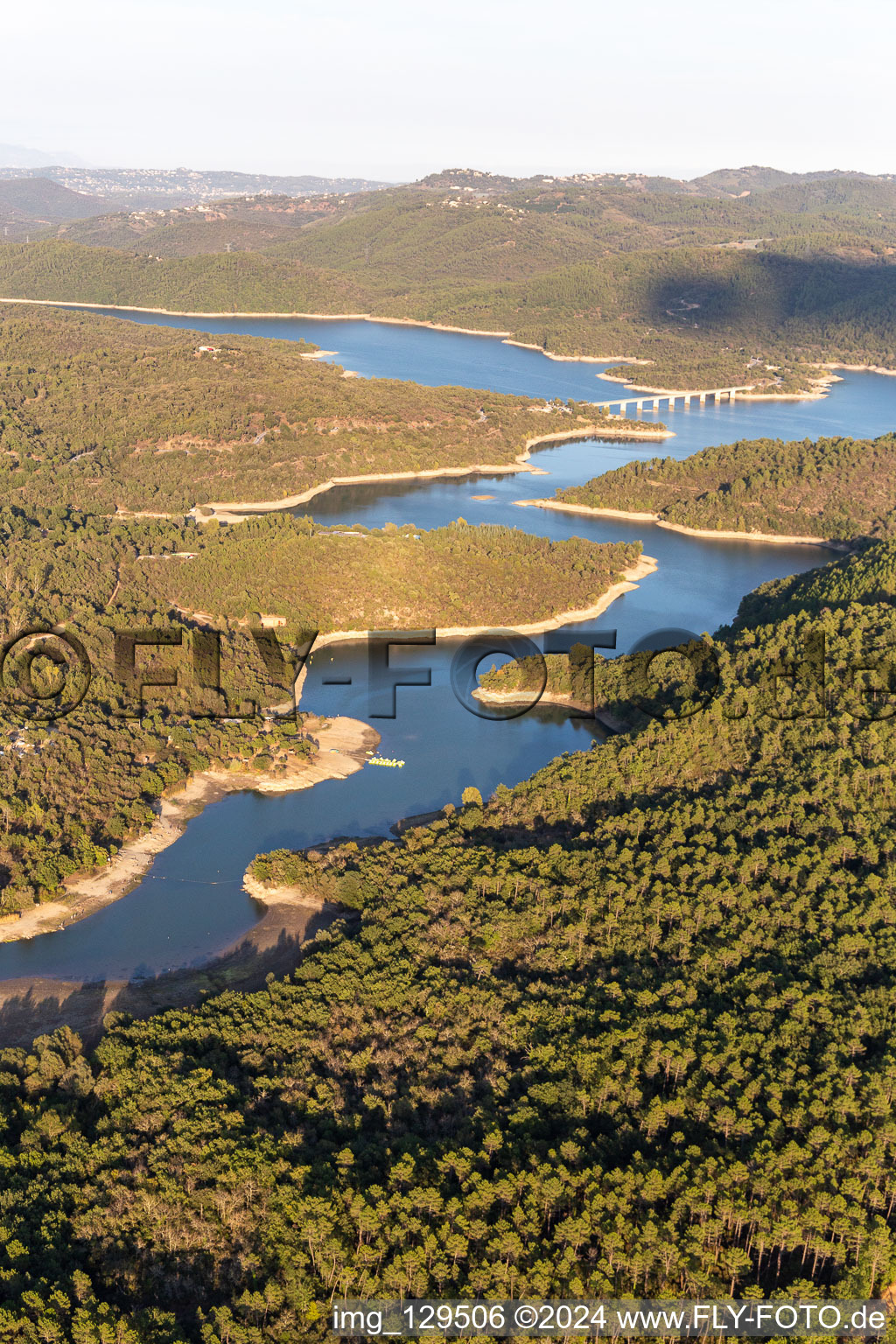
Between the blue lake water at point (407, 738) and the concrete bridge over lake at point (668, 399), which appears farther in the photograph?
the concrete bridge over lake at point (668, 399)

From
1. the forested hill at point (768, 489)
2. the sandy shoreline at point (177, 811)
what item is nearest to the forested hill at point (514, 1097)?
the sandy shoreline at point (177, 811)

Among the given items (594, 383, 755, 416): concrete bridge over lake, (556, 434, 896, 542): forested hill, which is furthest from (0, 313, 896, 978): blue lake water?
(594, 383, 755, 416): concrete bridge over lake

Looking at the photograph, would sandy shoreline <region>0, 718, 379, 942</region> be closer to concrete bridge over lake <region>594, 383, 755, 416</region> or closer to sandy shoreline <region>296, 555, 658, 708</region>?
sandy shoreline <region>296, 555, 658, 708</region>

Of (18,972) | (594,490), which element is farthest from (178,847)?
(594,490)

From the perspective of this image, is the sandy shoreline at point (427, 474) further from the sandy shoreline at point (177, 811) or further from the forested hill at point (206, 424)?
the sandy shoreline at point (177, 811)

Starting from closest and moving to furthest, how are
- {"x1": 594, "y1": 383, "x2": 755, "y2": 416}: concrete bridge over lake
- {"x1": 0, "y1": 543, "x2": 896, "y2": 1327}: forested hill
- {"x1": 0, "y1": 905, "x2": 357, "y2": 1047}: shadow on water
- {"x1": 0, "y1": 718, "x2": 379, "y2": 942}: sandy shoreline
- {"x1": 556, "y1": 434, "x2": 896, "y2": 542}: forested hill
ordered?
{"x1": 0, "y1": 543, "x2": 896, "y2": 1327}: forested hill < {"x1": 0, "y1": 905, "x2": 357, "y2": 1047}: shadow on water < {"x1": 0, "y1": 718, "x2": 379, "y2": 942}: sandy shoreline < {"x1": 556, "y1": 434, "x2": 896, "y2": 542}: forested hill < {"x1": 594, "y1": 383, "x2": 755, "y2": 416}: concrete bridge over lake

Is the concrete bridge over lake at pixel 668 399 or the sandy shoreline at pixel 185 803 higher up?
the concrete bridge over lake at pixel 668 399

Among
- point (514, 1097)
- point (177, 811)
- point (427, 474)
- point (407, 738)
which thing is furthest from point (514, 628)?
point (427, 474)

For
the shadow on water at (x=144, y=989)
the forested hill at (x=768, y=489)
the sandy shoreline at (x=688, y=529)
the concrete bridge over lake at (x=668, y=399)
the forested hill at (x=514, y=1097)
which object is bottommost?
the shadow on water at (x=144, y=989)
